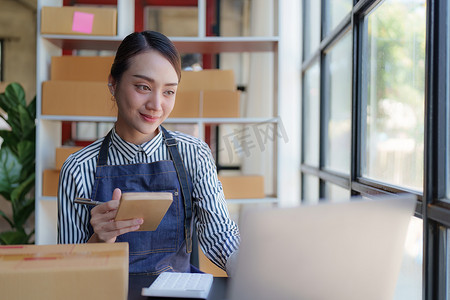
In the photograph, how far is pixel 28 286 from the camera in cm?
82

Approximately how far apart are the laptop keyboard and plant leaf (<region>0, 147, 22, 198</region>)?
2360 mm

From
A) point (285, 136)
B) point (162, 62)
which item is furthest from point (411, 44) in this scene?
point (285, 136)

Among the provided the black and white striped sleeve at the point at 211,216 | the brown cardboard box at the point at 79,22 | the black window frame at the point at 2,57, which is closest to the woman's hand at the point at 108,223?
the black and white striped sleeve at the point at 211,216

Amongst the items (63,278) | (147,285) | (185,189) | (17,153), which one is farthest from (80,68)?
(63,278)

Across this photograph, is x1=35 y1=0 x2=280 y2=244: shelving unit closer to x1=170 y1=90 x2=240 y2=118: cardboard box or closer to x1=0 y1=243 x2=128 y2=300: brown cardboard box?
x1=170 y1=90 x2=240 y2=118: cardboard box

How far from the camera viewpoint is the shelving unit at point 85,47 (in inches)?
111

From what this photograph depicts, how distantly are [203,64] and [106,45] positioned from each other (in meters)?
1.40

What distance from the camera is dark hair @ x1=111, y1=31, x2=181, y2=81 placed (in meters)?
1.42

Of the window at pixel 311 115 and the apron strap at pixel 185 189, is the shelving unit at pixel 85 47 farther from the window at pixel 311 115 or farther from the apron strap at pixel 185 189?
the apron strap at pixel 185 189

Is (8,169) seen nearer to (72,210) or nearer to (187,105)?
(187,105)

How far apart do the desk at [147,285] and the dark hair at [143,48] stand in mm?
618

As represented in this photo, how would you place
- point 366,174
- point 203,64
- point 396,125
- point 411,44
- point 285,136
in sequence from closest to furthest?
point 411,44 < point 396,125 < point 366,174 < point 285,136 < point 203,64

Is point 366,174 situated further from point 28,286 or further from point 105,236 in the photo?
point 28,286

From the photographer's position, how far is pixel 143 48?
4.66 feet
